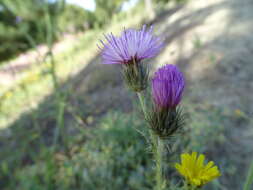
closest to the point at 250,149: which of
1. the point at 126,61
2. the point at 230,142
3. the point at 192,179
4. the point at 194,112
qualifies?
the point at 230,142

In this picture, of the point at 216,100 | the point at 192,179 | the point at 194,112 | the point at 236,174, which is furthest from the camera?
the point at 216,100

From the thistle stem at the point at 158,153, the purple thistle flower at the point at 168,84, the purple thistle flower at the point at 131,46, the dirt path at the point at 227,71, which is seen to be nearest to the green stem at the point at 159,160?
the thistle stem at the point at 158,153

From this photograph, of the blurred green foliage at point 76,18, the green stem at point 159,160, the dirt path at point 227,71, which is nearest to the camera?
the green stem at point 159,160

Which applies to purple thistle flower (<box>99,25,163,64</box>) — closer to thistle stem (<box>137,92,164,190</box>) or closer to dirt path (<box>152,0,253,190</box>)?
thistle stem (<box>137,92,164,190</box>)

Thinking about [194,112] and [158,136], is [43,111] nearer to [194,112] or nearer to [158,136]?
[194,112]

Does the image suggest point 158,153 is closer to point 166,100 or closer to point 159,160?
point 159,160

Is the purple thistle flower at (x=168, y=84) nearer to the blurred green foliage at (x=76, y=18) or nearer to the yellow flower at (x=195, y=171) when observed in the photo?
the yellow flower at (x=195, y=171)
